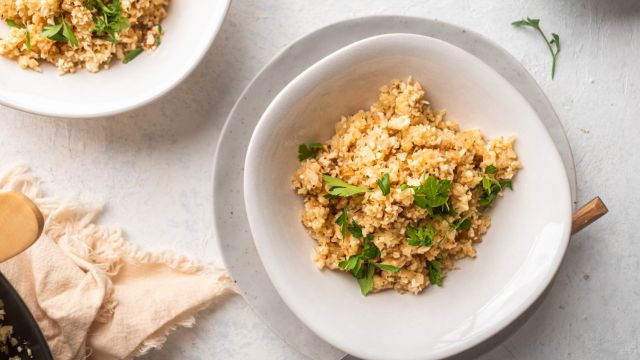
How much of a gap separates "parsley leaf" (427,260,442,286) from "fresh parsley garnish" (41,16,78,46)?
1257mm

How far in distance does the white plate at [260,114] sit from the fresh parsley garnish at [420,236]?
1.55ft

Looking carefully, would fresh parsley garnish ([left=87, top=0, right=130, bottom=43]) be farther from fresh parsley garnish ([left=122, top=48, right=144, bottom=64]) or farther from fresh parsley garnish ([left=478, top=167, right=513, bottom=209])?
fresh parsley garnish ([left=478, top=167, right=513, bottom=209])

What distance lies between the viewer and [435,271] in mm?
1844

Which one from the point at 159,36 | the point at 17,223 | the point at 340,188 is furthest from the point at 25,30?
the point at 340,188

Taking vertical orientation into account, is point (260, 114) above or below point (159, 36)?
below

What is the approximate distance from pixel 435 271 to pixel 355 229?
278mm

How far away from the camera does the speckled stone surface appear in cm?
209

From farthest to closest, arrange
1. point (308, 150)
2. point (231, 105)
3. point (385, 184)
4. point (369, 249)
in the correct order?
1. point (231, 105)
2. point (308, 150)
3. point (369, 249)
4. point (385, 184)

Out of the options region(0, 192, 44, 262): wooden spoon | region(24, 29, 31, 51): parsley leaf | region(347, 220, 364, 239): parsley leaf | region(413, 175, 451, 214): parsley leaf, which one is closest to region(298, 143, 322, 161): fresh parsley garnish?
region(347, 220, 364, 239): parsley leaf

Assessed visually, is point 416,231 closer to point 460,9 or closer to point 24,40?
point 460,9

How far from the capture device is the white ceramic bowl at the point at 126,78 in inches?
74.6

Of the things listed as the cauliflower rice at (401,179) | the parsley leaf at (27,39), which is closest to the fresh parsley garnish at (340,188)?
the cauliflower rice at (401,179)

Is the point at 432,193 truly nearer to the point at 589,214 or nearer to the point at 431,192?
the point at 431,192

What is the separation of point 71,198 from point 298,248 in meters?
0.82
